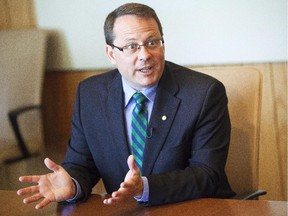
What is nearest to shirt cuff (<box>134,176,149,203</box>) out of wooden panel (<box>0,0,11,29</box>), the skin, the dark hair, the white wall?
the skin

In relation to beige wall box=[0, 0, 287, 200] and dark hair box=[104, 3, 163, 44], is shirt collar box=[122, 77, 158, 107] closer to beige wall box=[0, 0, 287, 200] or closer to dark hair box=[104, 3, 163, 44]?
dark hair box=[104, 3, 163, 44]

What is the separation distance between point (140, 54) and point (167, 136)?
1.05 ft

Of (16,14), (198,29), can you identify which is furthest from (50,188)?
(16,14)

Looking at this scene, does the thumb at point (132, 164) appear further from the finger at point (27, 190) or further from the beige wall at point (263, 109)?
the beige wall at point (263, 109)

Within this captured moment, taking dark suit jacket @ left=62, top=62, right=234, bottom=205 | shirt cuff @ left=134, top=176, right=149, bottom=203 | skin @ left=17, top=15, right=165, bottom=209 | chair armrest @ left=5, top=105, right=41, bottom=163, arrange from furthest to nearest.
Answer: chair armrest @ left=5, top=105, right=41, bottom=163 < skin @ left=17, top=15, right=165, bottom=209 < dark suit jacket @ left=62, top=62, right=234, bottom=205 < shirt cuff @ left=134, top=176, right=149, bottom=203

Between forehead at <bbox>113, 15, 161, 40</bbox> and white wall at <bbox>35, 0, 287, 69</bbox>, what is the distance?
73 centimetres

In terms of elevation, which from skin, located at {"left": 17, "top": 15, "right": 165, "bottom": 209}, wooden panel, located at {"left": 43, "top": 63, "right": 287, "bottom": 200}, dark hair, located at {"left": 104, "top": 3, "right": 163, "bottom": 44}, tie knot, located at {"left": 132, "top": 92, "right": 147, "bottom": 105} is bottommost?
wooden panel, located at {"left": 43, "top": 63, "right": 287, "bottom": 200}

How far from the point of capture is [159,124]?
5.45 ft

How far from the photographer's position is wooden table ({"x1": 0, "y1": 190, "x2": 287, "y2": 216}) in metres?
1.21

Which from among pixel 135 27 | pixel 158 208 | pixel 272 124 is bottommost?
pixel 272 124

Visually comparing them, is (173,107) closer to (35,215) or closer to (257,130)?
(257,130)

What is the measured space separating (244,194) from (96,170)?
60cm

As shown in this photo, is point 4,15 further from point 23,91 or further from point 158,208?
point 158,208

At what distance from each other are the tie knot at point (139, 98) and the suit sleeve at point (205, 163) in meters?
0.23
